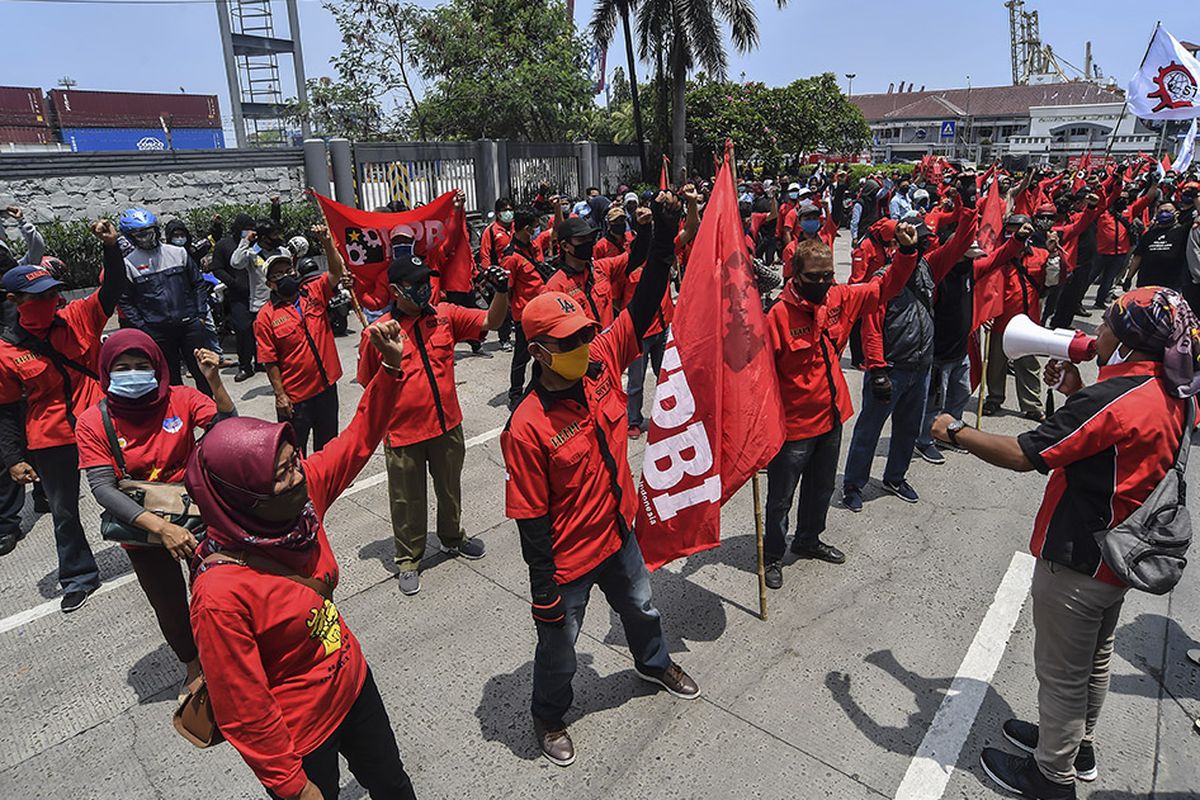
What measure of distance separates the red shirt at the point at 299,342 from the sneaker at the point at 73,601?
1772 mm

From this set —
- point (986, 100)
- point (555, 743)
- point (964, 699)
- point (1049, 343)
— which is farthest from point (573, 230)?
point (986, 100)

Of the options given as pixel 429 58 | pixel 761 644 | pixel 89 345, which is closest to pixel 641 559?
pixel 761 644

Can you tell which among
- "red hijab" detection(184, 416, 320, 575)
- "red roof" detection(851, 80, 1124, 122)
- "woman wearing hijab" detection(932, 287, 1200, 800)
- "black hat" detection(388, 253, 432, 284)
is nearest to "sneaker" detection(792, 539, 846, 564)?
"woman wearing hijab" detection(932, 287, 1200, 800)

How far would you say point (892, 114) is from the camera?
2985 inches

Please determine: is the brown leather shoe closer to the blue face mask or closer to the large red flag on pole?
the large red flag on pole

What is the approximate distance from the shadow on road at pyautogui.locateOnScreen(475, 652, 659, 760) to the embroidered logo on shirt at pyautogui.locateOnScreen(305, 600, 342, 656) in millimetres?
1461

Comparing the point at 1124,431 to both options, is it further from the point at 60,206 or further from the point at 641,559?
the point at 60,206

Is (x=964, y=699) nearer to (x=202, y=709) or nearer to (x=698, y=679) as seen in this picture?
(x=698, y=679)

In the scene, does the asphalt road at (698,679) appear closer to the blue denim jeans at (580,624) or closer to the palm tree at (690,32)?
the blue denim jeans at (580,624)

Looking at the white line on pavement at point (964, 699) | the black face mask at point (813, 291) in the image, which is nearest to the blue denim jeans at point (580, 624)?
the white line on pavement at point (964, 699)

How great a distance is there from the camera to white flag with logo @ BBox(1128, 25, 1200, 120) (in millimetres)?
12336

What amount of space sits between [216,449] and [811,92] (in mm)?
31916

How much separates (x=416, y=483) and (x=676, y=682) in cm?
207

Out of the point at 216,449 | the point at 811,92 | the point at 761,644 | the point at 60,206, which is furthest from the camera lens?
the point at 811,92
